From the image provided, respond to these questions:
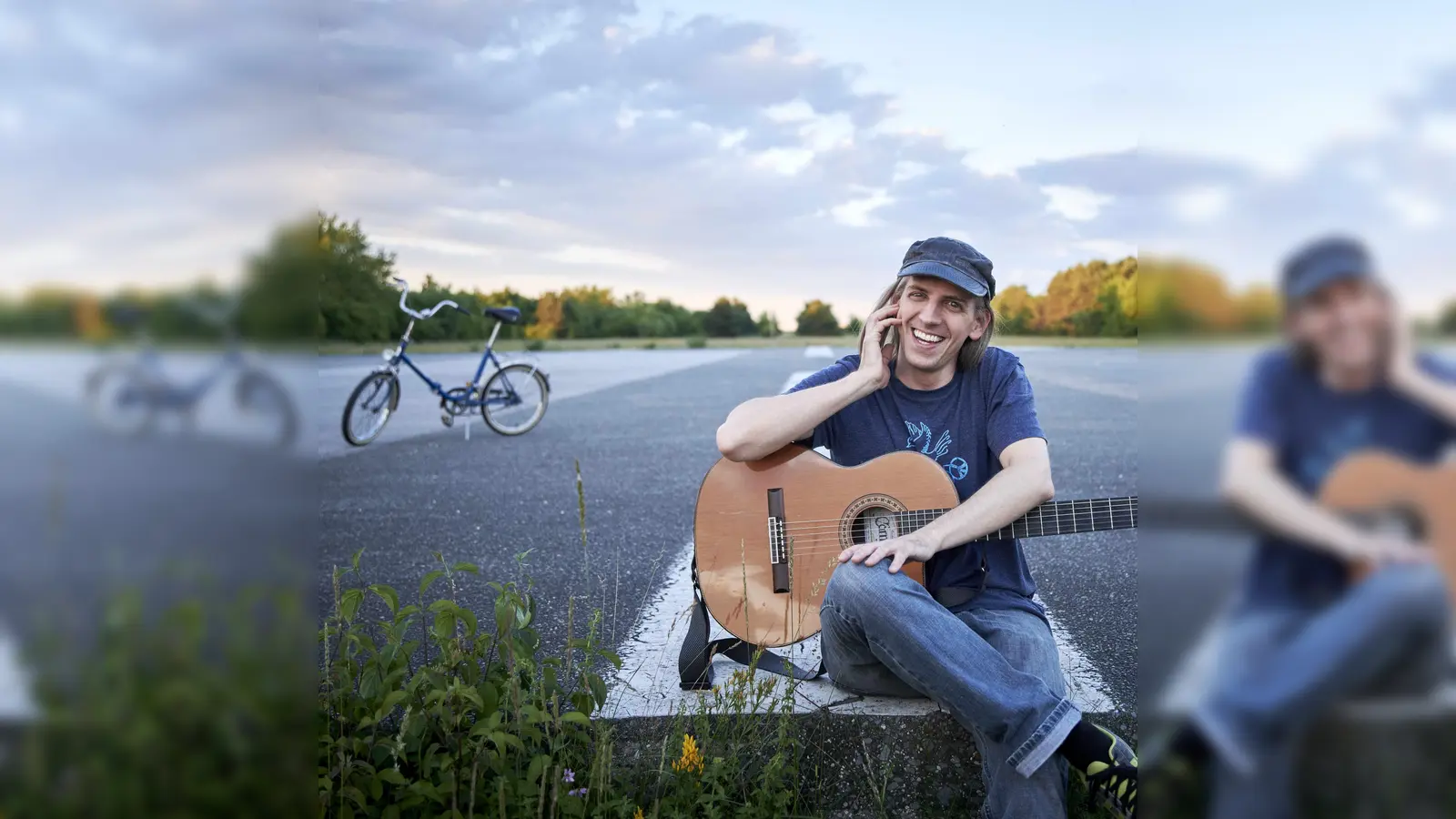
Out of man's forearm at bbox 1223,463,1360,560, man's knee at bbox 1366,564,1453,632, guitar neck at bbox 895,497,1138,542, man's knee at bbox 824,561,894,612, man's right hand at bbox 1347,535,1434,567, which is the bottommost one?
man's knee at bbox 824,561,894,612

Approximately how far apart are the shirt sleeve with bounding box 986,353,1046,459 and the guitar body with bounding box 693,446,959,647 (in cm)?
19

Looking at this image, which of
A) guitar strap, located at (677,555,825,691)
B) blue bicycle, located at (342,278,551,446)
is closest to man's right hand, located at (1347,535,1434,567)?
guitar strap, located at (677,555,825,691)

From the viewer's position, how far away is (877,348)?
2.77m

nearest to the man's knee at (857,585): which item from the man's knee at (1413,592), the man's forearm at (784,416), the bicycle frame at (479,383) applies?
the man's forearm at (784,416)

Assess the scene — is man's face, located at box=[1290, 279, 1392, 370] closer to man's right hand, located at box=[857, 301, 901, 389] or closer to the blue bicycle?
man's right hand, located at box=[857, 301, 901, 389]

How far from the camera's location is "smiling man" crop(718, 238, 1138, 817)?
212cm

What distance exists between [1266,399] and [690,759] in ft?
6.53

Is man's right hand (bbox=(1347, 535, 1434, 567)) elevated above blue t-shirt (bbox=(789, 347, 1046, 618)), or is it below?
above

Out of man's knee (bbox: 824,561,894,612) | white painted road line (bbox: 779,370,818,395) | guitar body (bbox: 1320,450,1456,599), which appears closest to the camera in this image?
guitar body (bbox: 1320,450,1456,599)

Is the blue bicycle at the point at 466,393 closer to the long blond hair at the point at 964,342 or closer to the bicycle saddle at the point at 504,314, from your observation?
the bicycle saddle at the point at 504,314

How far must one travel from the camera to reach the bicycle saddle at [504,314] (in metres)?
10.1

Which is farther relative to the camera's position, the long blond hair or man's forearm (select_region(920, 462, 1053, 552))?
the long blond hair

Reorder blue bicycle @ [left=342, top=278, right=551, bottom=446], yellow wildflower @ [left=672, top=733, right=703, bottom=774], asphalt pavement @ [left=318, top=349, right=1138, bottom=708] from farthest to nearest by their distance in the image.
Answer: blue bicycle @ [left=342, top=278, right=551, bottom=446] < asphalt pavement @ [left=318, top=349, right=1138, bottom=708] < yellow wildflower @ [left=672, top=733, right=703, bottom=774]

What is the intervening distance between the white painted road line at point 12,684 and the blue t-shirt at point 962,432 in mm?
2385
